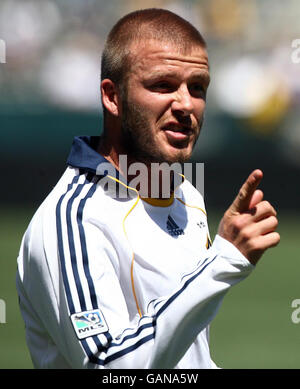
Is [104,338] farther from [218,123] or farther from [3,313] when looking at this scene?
[218,123]

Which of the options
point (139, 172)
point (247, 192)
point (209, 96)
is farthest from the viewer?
point (209, 96)

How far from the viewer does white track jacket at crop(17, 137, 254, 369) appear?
204cm

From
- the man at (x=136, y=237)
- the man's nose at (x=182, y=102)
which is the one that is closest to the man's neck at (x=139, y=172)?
the man at (x=136, y=237)

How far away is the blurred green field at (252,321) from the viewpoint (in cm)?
568

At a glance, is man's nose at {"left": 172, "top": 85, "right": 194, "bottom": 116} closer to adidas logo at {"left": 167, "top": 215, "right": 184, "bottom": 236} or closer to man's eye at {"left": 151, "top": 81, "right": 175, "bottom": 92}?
man's eye at {"left": 151, "top": 81, "right": 175, "bottom": 92}

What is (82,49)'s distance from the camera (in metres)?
13.3

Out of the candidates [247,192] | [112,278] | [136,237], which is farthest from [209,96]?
[247,192]

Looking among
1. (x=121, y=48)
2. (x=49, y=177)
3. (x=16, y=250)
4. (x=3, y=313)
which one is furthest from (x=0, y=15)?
(x=121, y=48)

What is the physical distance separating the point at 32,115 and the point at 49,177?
1.32 meters

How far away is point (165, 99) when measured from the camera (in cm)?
239

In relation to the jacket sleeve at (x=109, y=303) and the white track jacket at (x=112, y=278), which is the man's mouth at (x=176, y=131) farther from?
the jacket sleeve at (x=109, y=303)

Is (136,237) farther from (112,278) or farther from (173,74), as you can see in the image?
(173,74)

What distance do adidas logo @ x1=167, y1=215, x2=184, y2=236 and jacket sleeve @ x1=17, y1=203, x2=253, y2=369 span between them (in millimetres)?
388

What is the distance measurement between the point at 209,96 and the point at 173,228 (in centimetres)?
1072
